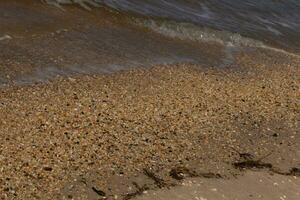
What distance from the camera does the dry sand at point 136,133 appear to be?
7516 millimetres

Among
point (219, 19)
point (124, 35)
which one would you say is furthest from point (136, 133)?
point (219, 19)

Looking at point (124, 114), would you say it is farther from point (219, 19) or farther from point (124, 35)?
point (219, 19)

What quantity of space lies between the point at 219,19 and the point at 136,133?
9989mm

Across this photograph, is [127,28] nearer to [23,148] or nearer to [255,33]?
[255,33]

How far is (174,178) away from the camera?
8.00m

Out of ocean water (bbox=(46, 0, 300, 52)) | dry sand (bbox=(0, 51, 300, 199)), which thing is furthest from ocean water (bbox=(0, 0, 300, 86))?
dry sand (bbox=(0, 51, 300, 199))

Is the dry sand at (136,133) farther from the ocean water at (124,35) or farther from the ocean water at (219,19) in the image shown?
the ocean water at (219,19)

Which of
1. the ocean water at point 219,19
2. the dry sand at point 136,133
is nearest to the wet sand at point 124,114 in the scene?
the dry sand at point 136,133

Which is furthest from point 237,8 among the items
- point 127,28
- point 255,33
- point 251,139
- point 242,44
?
point 251,139

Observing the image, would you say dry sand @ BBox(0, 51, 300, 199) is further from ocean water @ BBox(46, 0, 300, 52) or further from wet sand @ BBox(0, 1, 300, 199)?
ocean water @ BBox(46, 0, 300, 52)

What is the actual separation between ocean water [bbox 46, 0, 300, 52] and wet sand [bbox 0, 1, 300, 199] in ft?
5.45

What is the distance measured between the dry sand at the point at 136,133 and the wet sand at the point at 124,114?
0.7 inches

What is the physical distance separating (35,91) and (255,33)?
9663mm

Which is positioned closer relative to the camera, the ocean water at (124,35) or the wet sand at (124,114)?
the wet sand at (124,114)
